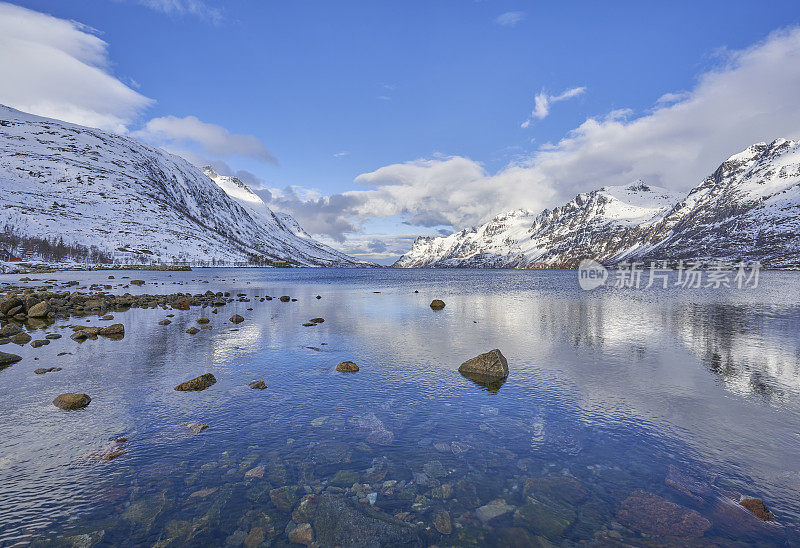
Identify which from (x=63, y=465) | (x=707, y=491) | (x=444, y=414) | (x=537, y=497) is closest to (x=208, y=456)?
(x=63, y=465)

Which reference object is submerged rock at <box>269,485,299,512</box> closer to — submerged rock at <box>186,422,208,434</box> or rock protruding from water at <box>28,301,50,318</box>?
submerged rock at <box>186,422,208,434</box>

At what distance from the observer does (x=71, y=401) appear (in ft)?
56.3

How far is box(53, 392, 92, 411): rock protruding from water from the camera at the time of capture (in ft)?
55.8

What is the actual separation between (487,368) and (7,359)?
29951 mm

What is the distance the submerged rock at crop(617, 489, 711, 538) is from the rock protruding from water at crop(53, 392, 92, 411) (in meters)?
21.6

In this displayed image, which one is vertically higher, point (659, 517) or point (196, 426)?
point (196, 426)

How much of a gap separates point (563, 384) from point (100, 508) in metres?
20.6

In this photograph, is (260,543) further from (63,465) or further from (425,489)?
(63,465)

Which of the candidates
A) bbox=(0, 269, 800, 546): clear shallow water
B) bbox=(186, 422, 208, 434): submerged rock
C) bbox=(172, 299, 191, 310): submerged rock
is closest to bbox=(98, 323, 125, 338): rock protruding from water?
bbox=(0, 269, 800, 546): clear shallow water

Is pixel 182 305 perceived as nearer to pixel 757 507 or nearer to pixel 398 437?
pixel 398 437

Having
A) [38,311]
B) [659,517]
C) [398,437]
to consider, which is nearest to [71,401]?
[398,437]

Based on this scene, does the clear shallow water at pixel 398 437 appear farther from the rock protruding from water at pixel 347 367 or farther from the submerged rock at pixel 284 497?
the rock protruding from water at pixel 347 367

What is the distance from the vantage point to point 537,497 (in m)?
11.1

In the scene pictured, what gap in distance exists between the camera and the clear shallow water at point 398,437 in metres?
10.2
